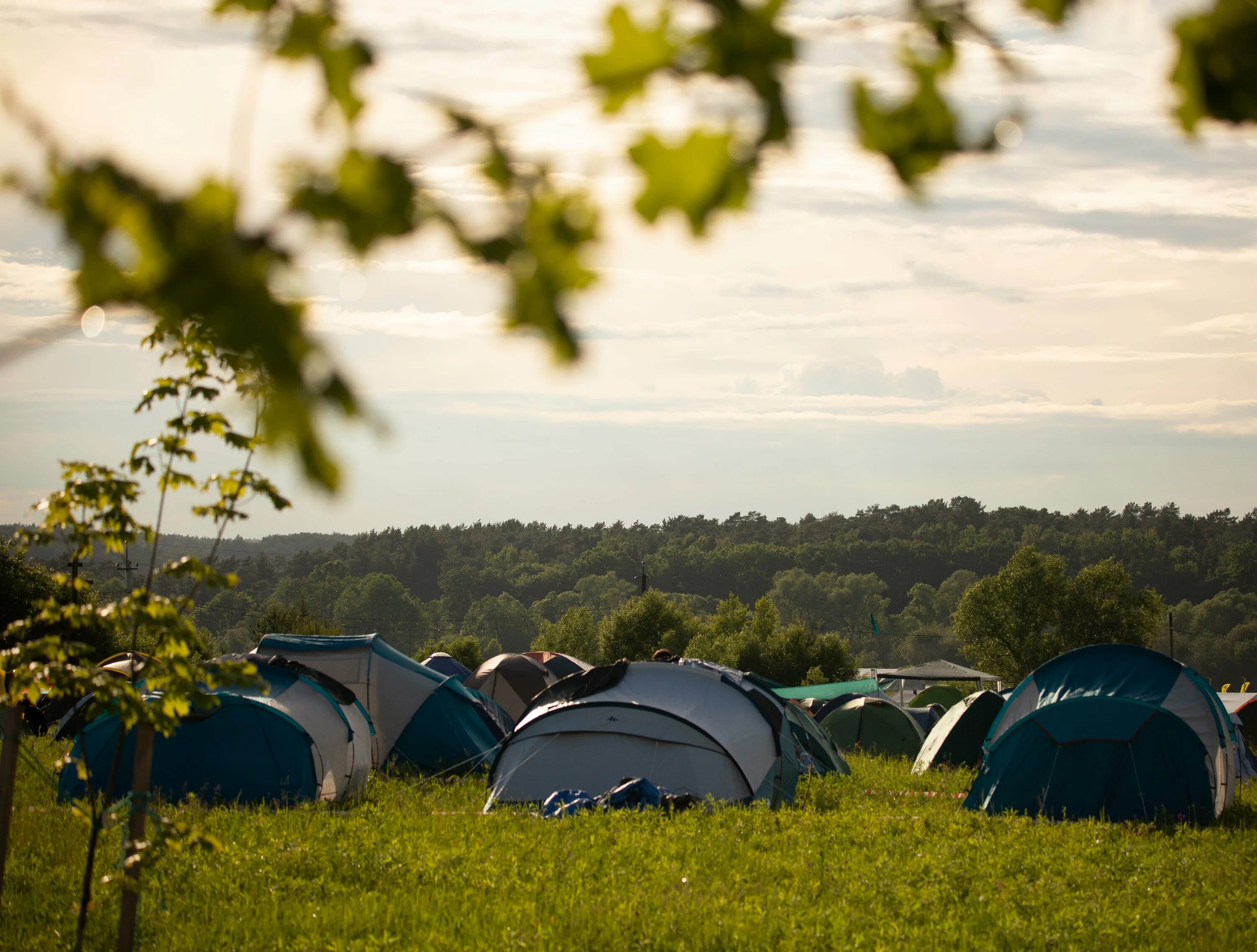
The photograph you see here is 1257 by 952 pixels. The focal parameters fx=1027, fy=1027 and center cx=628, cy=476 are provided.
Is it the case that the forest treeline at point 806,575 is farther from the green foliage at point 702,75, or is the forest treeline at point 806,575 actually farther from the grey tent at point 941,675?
the green foliage at point 702,75

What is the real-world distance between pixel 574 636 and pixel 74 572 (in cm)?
5377

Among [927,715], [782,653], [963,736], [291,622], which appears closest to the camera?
[963,736]

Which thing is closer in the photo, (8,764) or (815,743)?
(8,764)

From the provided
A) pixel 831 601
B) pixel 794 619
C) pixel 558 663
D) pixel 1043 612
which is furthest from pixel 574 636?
pixel 831 601

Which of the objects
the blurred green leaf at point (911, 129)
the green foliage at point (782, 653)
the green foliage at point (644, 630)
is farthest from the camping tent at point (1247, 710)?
the blurred green leaf at point (911, 129)

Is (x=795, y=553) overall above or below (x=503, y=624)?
above

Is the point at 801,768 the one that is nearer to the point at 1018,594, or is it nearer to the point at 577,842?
the point at 577,842

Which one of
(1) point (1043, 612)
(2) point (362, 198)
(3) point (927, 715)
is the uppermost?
(2) point (362, 198)

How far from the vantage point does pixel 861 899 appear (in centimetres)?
720

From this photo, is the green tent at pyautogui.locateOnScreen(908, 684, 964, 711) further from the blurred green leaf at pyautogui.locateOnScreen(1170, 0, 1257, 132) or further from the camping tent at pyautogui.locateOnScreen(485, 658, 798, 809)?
the blurred green leaf at pyautogui.locateOnScreen(1170, 0, 1257, 132)

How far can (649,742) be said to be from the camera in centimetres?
1184

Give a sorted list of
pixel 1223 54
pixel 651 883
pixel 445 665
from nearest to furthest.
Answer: pixel 1223 54, pixel 651 883, pixel 445 665

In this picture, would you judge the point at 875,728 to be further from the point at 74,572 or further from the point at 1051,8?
the point at 1051,8

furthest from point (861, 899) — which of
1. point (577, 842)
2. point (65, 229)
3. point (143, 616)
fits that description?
point (65, 229)
